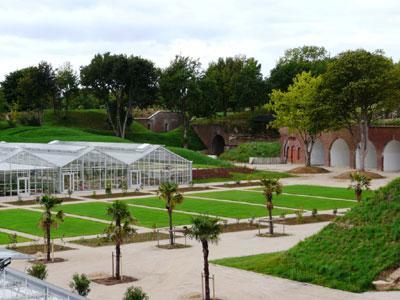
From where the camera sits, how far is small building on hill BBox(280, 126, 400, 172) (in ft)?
267

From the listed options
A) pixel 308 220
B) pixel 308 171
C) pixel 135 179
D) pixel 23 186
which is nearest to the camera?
pixel 308 220

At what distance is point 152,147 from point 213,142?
1676 inches

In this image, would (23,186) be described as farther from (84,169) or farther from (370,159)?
(370,159)

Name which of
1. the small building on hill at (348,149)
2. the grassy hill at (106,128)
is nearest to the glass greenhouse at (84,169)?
the small building on hill at (348,149)

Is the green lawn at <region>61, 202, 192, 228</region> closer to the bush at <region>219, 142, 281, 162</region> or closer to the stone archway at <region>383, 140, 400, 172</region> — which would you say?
the stone archway at <region>383, 140, 400, 172</region>

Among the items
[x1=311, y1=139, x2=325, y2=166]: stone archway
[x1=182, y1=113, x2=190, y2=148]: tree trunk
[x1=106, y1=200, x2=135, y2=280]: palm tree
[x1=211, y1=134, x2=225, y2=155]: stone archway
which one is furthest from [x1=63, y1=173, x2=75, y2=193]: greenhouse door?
[x1=211, y1=134, x2=225, y2=155]: stone archway

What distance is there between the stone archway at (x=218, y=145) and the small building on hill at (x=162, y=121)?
10227 millimetres

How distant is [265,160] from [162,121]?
1130 inches

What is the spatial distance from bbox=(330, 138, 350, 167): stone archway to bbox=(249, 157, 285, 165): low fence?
781 cm

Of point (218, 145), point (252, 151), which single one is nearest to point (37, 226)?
point (252, 151)

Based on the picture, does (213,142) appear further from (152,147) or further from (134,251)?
(134,251)

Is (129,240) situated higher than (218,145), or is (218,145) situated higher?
(218,145)

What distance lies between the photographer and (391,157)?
269 feet

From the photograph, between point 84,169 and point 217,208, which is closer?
point 217,208
